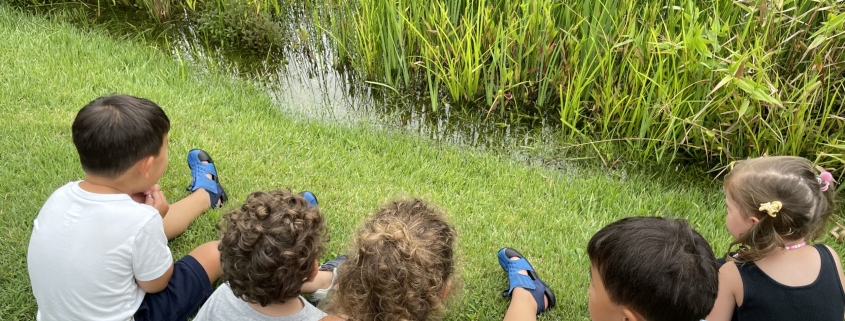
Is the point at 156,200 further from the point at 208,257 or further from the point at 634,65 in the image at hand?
the point at 634,65

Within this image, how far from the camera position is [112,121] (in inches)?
77.4

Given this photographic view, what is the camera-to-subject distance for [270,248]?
183 centimetres

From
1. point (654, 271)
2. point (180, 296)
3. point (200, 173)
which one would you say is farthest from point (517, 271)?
point (200, 173)

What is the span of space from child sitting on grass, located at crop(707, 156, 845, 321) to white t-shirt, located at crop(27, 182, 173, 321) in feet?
5.83

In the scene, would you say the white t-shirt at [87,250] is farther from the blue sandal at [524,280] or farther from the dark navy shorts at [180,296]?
the blue sandal at [524,280]

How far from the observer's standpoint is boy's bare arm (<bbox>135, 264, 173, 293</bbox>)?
2.04 meters

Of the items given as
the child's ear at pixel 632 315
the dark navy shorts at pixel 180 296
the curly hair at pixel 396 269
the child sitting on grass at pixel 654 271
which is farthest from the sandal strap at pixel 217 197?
the child's ear at pixel 632 315

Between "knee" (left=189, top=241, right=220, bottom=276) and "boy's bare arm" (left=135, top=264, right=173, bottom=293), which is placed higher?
"boy's bare arm" (left=135, top=264, right=173, bottom=293)

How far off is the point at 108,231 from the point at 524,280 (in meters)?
1.42

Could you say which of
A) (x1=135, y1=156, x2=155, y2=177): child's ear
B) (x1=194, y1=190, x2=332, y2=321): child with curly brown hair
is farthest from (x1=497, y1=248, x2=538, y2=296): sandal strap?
(x1=135, y1=156, x2=155, y2=177): child's ear

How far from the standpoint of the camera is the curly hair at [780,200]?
1.90 m

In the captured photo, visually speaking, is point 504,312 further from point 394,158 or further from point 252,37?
point 252,37

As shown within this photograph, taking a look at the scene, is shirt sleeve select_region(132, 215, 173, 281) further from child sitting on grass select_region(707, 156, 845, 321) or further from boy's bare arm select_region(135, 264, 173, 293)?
child sitting on grass select_region(707, 156, 845, 321)

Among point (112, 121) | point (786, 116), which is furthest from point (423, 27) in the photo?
point (112, 121)
